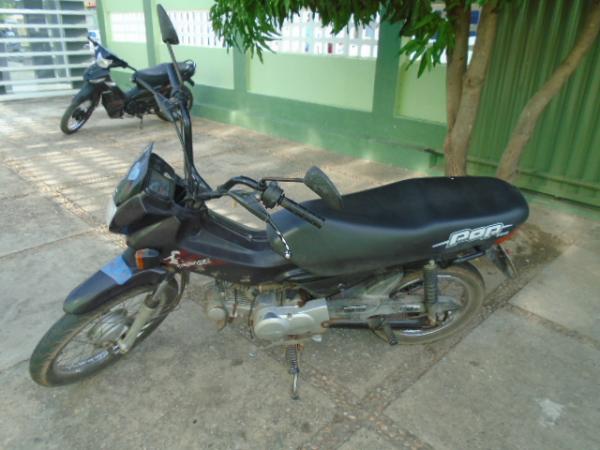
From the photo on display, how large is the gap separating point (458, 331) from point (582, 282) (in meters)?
1.12

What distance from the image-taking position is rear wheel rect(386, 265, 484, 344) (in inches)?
97.9

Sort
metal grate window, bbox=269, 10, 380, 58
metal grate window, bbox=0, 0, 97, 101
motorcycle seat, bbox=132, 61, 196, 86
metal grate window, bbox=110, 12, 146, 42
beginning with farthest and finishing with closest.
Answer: metal grate window, bbox=0, 0, 97, 101, metal grate window, bbox=110, 12, 146, 42, motorcycle seat, bbox=132, 61, 196, 86, metal grate window, bbox=269, 10, 380, 58

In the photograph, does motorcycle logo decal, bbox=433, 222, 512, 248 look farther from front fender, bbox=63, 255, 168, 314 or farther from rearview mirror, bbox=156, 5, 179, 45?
rearview mirror, bbox=156, 5, 179, 45

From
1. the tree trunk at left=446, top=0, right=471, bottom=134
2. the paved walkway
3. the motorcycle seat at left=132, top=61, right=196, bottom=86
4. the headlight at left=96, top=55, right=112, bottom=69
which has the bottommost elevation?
the paved walkway

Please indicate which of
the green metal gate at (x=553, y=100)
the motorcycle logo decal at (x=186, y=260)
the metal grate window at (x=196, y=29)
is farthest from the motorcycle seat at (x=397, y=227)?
the metal grate window at (x=196, y=29)

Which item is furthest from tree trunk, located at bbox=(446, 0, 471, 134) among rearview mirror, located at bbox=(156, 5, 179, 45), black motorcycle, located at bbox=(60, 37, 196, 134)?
black motorcycle, located at bbox=(60, 37, 196, 134)

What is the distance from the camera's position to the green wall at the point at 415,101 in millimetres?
4082

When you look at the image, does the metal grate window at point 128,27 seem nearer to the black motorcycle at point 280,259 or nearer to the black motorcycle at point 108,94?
the black motorcycle at point 108,94

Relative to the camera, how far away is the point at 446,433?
7.00ft

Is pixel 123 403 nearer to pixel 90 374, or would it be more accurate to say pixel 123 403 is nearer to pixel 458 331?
pixel 90 374

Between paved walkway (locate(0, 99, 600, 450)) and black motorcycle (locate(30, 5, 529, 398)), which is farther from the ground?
black motorcycle (locate(30, 5, 529, 398))

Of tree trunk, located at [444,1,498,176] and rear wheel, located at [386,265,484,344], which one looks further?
tree trunk, located at [444,1,498,176]

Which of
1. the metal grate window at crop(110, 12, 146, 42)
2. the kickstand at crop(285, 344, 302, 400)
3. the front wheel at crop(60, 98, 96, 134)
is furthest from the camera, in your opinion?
the metal grate window at crop(110, 12, 146, 42)

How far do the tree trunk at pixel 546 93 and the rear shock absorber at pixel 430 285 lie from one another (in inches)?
60.6
